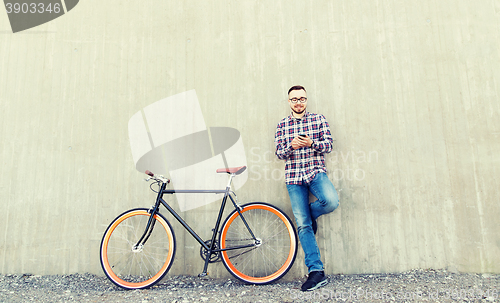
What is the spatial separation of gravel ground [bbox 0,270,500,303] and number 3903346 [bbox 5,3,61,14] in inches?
128

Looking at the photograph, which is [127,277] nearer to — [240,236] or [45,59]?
[240,236]

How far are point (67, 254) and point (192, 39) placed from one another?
2.89 metres

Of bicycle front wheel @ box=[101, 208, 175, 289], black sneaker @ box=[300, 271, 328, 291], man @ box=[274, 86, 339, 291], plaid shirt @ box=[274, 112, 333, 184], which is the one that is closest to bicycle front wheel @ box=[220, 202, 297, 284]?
man @ box=[274, 86, 339, 291]

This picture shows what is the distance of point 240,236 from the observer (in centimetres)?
281

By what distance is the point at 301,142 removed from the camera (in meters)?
A: 2.54

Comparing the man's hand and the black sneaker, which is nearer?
the black sneaker

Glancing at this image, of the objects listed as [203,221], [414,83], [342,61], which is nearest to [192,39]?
[342,61]

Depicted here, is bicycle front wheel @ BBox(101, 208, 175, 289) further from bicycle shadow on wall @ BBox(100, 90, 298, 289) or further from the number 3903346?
the number 3903346

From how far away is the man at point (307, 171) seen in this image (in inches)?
97.4

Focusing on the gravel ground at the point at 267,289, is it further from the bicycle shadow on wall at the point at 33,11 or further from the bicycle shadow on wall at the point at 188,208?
the bicycle shadow on wall at the point at 33,11

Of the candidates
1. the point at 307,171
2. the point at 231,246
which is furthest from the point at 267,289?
the point at 307,171

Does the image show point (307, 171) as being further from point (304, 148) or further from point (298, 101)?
point (298, 101)

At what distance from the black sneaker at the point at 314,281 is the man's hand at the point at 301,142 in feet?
3.88

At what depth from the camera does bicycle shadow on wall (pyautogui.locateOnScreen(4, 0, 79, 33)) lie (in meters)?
3.41
